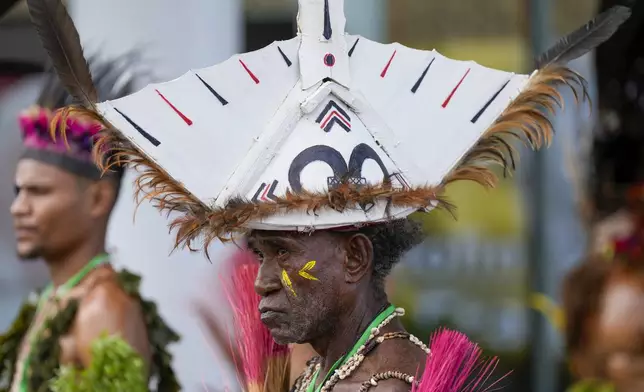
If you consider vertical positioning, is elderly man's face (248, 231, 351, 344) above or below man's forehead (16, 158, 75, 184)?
above

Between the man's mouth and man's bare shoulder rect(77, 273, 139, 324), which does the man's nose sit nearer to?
the man's mouth

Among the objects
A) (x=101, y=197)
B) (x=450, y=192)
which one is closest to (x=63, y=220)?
(x=101, y=197)

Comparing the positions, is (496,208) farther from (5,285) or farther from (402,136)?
(402,136)

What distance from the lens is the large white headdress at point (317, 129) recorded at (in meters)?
2.71

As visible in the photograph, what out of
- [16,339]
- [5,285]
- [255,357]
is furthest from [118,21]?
[255,357]

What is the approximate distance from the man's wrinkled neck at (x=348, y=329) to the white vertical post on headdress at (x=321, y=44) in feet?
1.70

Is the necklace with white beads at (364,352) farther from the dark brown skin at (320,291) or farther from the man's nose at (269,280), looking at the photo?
the man's nose at (269,280)

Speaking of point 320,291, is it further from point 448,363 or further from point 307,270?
point 448,363

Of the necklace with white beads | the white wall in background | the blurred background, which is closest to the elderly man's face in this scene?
the necklace with white beads

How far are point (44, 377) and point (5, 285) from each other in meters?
3.65

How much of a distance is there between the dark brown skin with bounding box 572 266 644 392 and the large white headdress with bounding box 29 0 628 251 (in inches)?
111

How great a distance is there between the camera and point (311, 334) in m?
2.78

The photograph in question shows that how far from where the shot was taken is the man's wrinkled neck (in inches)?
111

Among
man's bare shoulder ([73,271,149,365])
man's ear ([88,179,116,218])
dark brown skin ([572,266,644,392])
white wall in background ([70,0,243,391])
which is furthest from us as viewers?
white wall in background ([70,0,243,391])
